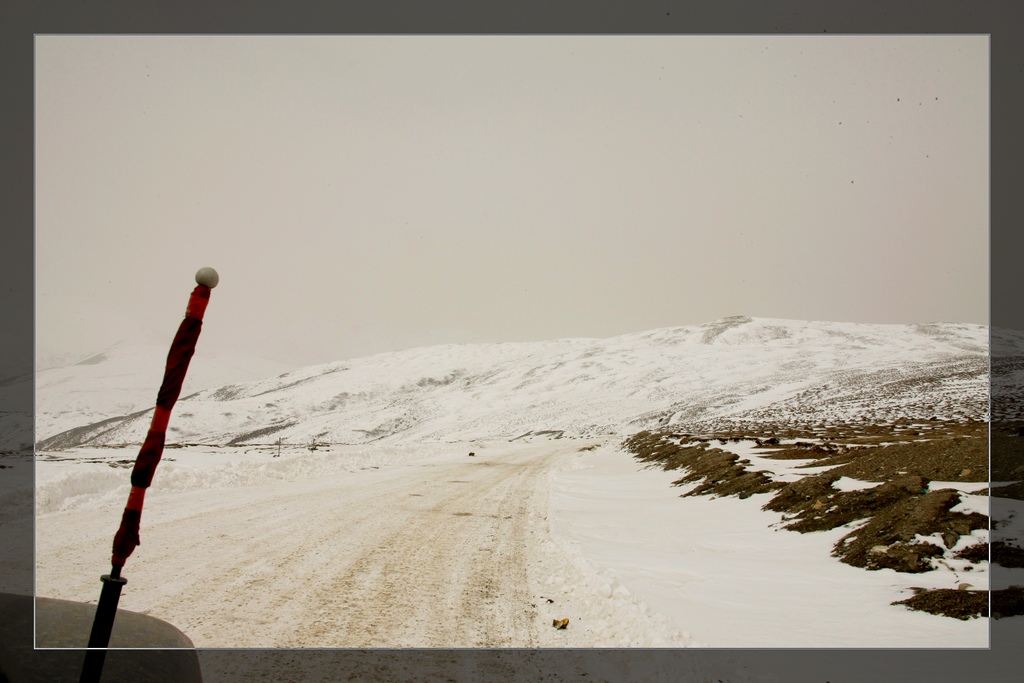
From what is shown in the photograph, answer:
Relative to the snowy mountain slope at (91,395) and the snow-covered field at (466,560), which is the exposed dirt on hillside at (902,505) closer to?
the snow-covered field at (466,560)

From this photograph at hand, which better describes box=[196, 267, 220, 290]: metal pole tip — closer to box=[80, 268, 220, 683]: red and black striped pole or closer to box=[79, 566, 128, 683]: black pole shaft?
box=[80, 268, 220, 683]: red and black striped pole

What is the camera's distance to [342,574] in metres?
7.37

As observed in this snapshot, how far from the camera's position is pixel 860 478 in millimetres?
11867

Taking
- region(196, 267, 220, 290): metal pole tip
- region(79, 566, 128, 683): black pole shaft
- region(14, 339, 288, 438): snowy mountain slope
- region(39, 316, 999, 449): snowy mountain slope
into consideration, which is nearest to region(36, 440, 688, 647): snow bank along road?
region(79, 566, 128, 683): black pole shaft

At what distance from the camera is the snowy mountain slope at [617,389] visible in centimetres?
7331

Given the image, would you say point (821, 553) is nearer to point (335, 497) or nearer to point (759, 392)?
point (335, 497)

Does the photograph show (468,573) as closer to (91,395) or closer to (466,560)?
(466,560)

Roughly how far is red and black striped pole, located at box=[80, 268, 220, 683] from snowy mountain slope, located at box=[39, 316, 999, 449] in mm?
56856

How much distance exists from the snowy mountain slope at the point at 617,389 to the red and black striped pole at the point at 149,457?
56.9 meters

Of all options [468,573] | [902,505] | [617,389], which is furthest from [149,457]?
[617,389]

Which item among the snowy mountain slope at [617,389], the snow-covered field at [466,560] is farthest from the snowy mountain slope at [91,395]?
the snow-covered field at [466,560]

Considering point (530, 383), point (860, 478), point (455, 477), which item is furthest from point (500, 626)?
point (530, 383)

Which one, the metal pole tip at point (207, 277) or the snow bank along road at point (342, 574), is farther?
the snow bank along road at point (342, 574)

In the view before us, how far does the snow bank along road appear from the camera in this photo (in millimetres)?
5586
